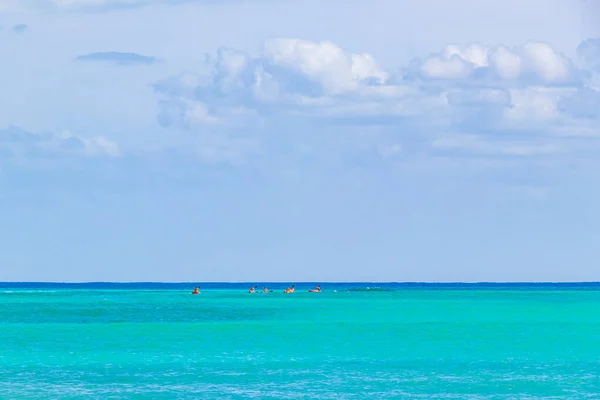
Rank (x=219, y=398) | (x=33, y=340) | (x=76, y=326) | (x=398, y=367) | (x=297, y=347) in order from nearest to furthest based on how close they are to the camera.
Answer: (x=219, y=398), (x=398, y=367), (x=297, y=347), (x=33, y=340), (x=76, y=326)

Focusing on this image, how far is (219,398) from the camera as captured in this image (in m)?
37.2

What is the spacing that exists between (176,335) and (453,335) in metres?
16.7

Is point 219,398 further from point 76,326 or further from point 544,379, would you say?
point 76,326

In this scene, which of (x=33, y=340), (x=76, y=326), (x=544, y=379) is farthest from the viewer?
(x=76, y=326)

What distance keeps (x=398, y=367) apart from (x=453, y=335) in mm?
19191

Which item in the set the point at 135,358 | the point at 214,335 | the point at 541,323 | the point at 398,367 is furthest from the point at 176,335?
the point at 541,323

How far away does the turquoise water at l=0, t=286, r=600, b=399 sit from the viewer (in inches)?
1551

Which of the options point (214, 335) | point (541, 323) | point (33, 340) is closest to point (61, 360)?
point (33, 340)

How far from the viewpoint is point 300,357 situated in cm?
5091

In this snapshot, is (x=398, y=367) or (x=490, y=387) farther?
(x=398, y=367)

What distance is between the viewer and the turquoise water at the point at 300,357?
39.4 m

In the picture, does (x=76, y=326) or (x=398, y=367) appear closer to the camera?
(x=398, y=367)

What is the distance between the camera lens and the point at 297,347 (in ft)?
186

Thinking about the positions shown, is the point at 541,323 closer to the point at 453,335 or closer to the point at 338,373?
the point at 453,335
